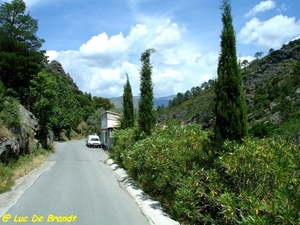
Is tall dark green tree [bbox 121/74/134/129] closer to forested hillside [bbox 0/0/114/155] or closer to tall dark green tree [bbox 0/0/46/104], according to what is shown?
forested hillside [bbox 0/0/114/155]

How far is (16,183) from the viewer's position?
43.9 ft

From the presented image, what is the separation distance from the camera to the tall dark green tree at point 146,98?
16547mm

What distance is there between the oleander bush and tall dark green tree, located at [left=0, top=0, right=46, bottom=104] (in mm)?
31986

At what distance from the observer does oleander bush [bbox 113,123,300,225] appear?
14.4ft

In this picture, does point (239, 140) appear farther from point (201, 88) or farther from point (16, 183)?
point (201, 88)

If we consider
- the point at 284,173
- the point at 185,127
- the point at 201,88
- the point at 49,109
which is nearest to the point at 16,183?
the point at 185,127

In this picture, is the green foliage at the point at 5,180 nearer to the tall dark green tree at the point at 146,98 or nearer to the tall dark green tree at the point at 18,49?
the tall dark green tree at the point at 146,98

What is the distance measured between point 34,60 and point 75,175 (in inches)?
1079

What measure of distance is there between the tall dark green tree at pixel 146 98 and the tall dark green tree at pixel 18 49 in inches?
957

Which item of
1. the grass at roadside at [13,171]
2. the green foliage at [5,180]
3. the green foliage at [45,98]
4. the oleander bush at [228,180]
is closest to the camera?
the oleander bush at [228,180]

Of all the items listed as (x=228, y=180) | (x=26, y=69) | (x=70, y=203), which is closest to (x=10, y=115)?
A: (x=70, y=203)

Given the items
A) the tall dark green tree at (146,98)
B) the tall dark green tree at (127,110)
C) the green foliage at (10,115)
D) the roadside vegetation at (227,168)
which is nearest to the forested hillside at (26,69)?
the tall dark green tree at (127,110)

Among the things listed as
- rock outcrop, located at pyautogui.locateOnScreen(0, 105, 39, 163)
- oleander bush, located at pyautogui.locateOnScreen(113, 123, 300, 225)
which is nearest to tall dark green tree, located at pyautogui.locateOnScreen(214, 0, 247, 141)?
oleander bush, located at pyautogui.locateOnScreen(113, 123, 300, 225)

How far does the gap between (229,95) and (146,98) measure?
9252 millimetres
